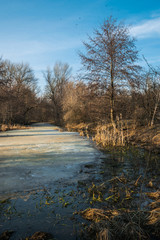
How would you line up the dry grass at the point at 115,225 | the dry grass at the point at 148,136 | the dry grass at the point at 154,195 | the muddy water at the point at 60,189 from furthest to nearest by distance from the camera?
the dry grass at the point at 148,136, the dry grass at the point at 154,195, the muddy water at the point at 60,189, the dry grass at the point at 115,225

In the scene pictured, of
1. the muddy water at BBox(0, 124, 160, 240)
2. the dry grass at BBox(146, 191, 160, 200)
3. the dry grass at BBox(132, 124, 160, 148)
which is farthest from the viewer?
the dry grass at BBox(132, 124, 160, 148)

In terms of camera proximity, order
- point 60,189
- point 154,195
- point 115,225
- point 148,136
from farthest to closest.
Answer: point 148,136 < point 60,189 < point 154,195 < point 115,225

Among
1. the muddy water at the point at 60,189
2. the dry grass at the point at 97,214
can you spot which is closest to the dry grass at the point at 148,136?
the muddy water at the point at 60,189

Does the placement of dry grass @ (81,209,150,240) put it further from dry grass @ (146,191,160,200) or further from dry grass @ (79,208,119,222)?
dry grass @ (146,191,160,200)

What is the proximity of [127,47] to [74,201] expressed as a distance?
846 cm

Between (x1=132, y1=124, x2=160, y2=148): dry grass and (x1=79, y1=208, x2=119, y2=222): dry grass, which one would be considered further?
(x1=132, y1=124, x2=160, y2=148): dry grass

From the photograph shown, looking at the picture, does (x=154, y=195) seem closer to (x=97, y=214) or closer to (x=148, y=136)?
(x=97, y=214)

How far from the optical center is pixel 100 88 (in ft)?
32.0

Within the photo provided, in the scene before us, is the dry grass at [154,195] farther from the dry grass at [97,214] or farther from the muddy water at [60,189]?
the dry grass at [97,214]

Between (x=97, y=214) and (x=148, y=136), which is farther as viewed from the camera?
(x=148, y=136)

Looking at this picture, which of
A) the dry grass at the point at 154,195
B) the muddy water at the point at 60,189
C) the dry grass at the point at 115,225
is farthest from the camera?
the dry grass at the point at 154,195

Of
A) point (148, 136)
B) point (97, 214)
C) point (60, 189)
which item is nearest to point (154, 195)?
point (97, 214)

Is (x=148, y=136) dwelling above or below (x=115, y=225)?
above

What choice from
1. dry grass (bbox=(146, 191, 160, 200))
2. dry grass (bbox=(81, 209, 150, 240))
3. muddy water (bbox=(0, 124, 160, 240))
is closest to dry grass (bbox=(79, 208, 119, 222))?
dry grass (bbox=(81, 209, 150, 240))
